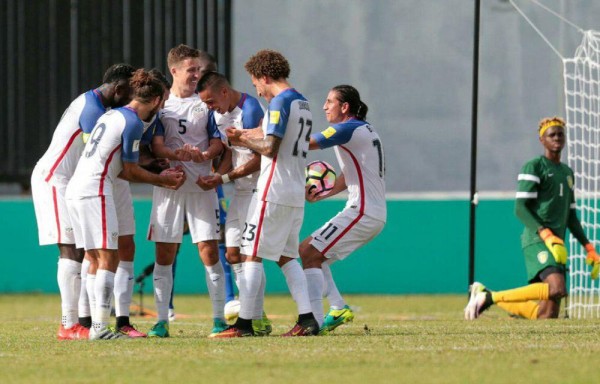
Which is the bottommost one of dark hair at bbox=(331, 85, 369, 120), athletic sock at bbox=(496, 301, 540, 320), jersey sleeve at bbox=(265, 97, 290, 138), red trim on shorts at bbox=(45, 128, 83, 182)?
athletic sock at bbox=(496, 301, 540, 320)

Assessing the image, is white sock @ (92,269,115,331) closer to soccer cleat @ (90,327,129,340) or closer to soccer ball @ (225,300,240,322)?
soccer cleat @ (90,327,129,340)

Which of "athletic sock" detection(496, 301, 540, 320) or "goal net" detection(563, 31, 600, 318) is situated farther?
"goal net" detection(563, 31, 600, 318)

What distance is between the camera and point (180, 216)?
31.8ft

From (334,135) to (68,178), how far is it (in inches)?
80.9

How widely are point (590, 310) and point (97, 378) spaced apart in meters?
8.88

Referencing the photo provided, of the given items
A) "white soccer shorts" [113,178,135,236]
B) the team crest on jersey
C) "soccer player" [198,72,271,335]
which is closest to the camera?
"soccer player" [198,72,271,335]

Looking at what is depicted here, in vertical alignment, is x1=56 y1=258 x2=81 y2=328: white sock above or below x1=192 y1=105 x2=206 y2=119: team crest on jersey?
below

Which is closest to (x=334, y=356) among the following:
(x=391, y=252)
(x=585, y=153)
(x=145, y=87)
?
(x=145, y=87)

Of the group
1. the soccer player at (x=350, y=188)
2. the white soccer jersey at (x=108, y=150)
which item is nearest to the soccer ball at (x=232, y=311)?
the soccer player at (x=350, y=188)

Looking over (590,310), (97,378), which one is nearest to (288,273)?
(97,378)

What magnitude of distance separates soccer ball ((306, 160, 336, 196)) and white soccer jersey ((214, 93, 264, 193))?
116 cm

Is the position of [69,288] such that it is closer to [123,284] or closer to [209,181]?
[123,284]

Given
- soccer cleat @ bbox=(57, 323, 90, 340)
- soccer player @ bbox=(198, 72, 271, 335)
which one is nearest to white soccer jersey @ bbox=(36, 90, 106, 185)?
soccer player @ bbox=(198, 72, 271, 335)

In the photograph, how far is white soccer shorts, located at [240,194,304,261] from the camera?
29.6ft
